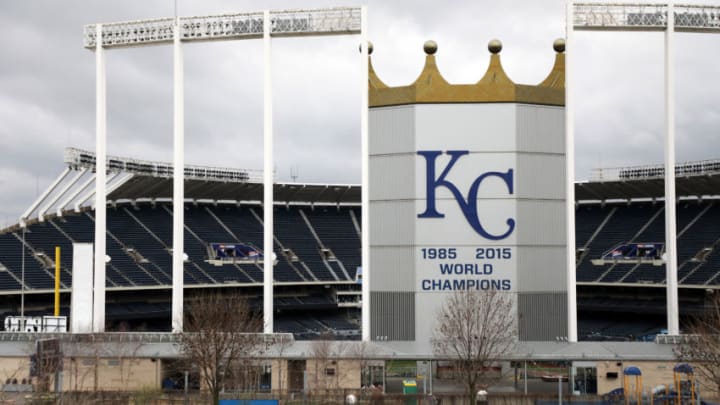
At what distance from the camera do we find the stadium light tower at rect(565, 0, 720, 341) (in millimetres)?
40625

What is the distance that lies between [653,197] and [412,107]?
45.8m

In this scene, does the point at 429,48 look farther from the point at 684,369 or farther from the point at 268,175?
the point at 684,369

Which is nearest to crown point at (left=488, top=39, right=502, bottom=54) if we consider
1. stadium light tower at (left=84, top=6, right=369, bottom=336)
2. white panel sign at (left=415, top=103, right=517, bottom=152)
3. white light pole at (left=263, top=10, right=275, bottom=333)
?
white panel sign at (left=415, top=103, right=517, bottom=152)

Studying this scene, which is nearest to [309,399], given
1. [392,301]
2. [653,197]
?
[392,301]

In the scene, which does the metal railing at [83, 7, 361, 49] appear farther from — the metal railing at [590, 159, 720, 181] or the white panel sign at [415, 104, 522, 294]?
the metal railing at [590, 159, 720, 181]

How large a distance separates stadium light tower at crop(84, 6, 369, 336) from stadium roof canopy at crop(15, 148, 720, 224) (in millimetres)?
27112

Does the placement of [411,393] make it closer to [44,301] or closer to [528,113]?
[528,113]

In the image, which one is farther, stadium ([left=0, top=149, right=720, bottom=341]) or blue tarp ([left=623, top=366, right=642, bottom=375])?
stadium ([left=0, top=149, right=720, bottom=341])

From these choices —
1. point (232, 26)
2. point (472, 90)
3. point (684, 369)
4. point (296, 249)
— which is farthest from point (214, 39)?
point (296, 249)

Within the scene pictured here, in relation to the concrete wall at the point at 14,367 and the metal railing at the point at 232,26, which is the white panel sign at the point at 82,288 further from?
the metal railing at the point at 232,26

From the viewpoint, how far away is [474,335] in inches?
1426

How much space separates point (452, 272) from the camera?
42.2m

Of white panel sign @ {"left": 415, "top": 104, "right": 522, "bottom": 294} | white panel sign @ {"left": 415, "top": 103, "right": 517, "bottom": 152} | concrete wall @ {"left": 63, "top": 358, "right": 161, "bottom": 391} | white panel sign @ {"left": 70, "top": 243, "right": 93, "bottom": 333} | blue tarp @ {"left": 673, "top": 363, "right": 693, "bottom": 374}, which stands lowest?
concrete wall @ {"left": 63, "top": 358, "right": 161, "bottom": 391}

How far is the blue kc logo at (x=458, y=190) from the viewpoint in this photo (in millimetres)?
42188
